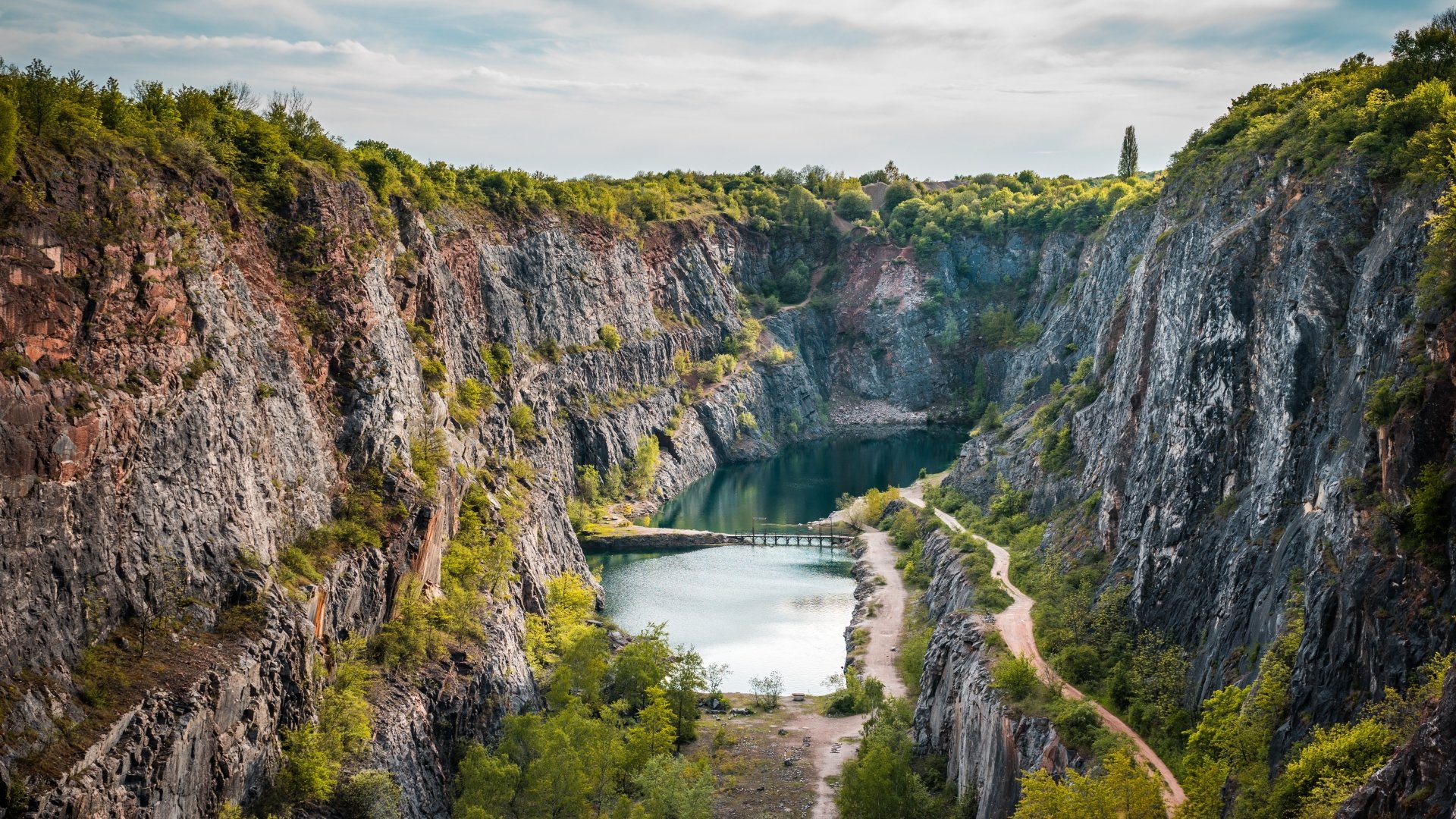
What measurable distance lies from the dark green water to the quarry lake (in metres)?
0.24

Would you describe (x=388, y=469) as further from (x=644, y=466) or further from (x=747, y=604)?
(x=644, y=466)

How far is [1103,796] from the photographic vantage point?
42.8m

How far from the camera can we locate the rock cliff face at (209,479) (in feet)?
138

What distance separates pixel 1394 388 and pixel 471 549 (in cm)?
5418

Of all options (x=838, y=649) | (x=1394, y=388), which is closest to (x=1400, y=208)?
(x=1394, y=388)

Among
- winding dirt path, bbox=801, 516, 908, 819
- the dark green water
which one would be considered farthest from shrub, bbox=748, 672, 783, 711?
the dark green water

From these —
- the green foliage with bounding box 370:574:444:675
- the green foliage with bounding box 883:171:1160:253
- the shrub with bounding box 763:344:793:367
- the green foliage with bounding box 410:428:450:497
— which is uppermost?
the green foliage with bounding box 883:171:1160:253

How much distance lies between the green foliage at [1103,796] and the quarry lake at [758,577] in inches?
1656

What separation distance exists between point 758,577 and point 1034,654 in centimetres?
4509

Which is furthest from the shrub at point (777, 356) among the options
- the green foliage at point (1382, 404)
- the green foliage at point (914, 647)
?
the green foliage at point (1382, 404)

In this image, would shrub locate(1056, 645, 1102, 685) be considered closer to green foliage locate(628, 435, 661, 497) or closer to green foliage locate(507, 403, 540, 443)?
green foliage locate(507, 403, 540, 443)

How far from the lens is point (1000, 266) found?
19150 cm

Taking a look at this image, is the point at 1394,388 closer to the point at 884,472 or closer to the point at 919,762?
the point at 919,762

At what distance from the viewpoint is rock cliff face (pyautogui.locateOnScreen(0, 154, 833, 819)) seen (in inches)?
1655
